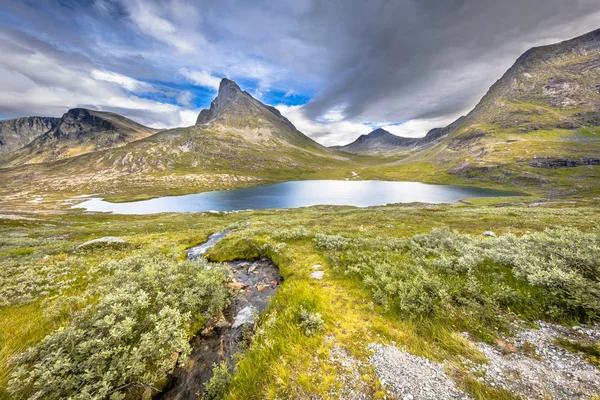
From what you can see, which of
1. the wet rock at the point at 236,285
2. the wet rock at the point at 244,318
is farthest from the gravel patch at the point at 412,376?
the wet rock at the point at 236,285

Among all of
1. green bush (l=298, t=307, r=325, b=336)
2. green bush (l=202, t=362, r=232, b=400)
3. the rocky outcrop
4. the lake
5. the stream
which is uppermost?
the rocky outcrop

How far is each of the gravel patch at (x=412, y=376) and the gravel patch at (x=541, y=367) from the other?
91 centimetres

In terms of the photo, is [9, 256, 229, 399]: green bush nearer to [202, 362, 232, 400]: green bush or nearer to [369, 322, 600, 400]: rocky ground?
[202, 362, 232, 400]: green bush

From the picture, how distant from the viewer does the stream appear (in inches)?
306

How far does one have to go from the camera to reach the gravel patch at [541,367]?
500 cm

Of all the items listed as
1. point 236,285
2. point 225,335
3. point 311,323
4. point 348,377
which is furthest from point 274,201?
point 348,377

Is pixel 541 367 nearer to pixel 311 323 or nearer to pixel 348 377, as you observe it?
pixel 348 377

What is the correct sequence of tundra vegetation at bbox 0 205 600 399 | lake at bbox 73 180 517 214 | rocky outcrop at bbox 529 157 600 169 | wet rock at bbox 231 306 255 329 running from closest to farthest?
tundra vegetation at bbox 0 205 600 399, wet rock at bbox 231 306 255 329, lake at bbox 73 180 517 214, rocky outcrop at bbox 529 157 600 169

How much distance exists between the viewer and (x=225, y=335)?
10.0 m

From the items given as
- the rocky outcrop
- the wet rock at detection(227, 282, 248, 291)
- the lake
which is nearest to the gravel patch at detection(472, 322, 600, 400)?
the wet rock at detection(227, 282, 248, 291)

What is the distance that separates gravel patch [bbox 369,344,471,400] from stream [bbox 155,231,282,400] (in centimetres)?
527

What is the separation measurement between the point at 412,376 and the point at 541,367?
318 centimetres

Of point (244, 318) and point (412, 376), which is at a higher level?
point (412, 376)

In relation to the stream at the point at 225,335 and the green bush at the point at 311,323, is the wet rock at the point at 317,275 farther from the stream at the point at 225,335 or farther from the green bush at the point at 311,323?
the green bush at the point at 311,323
